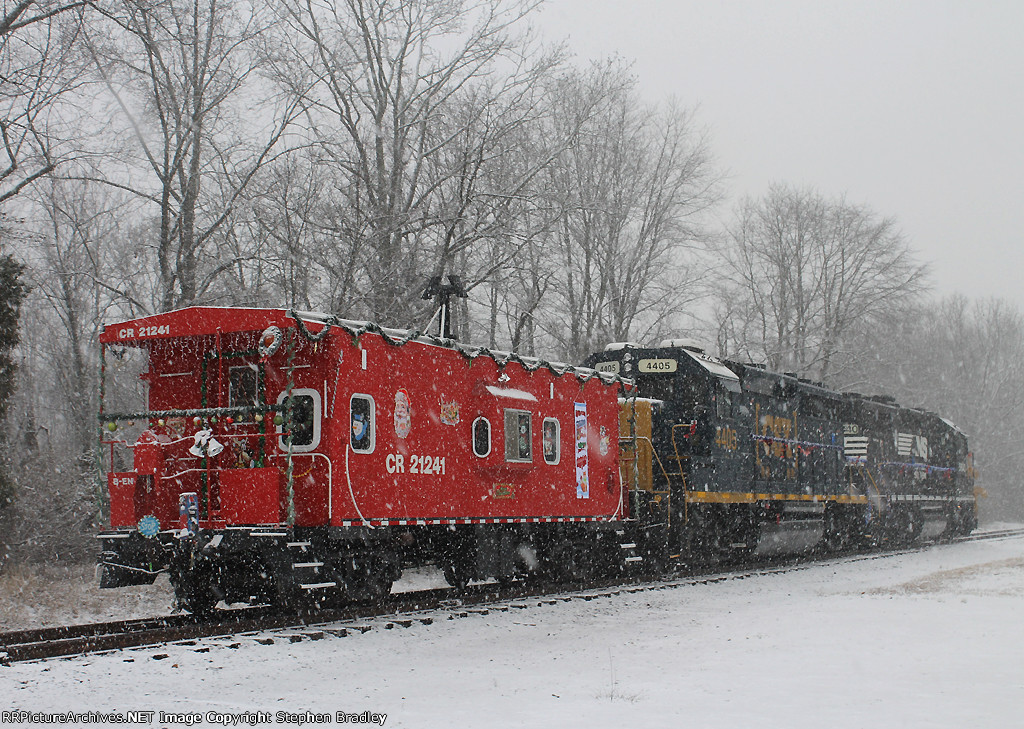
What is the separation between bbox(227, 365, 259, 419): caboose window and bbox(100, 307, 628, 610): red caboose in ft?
0.07

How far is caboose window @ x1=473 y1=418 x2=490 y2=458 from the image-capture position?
12734 mm

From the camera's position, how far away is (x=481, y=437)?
12.8 metres

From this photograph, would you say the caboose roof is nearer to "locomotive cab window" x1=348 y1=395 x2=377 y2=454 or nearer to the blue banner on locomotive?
"locomotive cab window" x1=348 y1=395 x2=377 y2=454

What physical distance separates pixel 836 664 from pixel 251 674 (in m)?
4.78

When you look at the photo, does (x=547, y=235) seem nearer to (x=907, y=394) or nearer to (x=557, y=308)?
(x=557, y=308)

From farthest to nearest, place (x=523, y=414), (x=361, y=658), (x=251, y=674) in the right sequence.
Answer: (x=523, y=414)
(x=361, y=658)
(x=251, y=674)

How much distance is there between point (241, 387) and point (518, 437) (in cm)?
387

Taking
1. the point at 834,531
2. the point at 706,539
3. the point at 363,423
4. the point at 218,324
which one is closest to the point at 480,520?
the point at 363,423

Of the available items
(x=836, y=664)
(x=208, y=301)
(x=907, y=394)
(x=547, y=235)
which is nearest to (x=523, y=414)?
(x=836, y=664)

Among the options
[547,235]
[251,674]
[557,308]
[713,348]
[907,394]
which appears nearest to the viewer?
[251,674]

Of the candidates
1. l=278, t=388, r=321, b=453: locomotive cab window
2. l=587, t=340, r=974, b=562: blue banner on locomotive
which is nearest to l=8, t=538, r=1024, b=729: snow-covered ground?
l=278, t=388, r=321, b=453: locomotive cab window

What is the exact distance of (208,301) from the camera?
1983 cm

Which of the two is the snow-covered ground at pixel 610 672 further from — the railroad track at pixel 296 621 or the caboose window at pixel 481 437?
the caboose window at pixel 481 437

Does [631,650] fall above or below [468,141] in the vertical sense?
below
